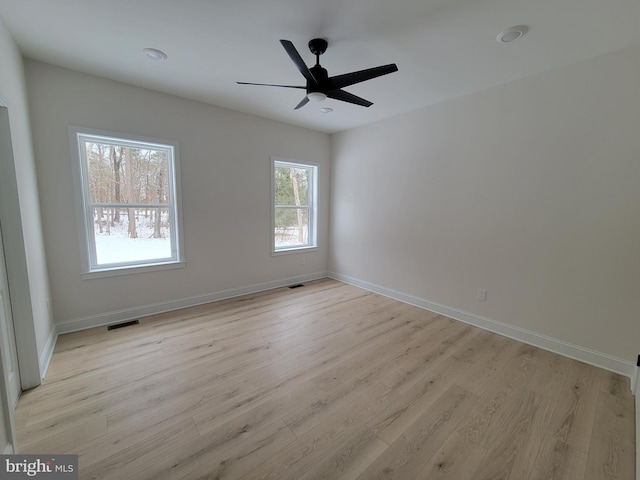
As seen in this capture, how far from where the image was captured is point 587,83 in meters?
2.28

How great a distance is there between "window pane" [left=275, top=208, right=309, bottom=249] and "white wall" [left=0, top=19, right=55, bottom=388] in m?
2.77

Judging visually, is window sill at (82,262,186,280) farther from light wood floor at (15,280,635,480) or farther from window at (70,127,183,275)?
light wood floor at (15,280,635,480)

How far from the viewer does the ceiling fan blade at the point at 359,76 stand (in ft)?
6.16

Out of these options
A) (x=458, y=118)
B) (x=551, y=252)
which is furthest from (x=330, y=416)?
(x=458, y=118)

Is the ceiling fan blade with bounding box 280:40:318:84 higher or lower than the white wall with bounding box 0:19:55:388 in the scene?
higher

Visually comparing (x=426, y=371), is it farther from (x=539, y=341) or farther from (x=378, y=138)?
(x=378, y=138)

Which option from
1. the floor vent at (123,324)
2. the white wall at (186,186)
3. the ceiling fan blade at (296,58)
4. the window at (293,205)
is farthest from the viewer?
the window at (293,205)

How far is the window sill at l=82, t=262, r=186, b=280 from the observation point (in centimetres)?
286

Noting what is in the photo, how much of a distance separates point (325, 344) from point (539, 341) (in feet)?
7.09

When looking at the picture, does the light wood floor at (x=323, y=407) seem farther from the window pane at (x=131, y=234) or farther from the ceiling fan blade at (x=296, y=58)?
the ceiling fan blade at (x=296, y=58)

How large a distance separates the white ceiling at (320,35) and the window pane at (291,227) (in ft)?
6.71

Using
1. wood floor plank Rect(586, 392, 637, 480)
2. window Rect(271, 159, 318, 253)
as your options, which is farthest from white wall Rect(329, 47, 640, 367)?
window Rect(271, 159, 318, 253)

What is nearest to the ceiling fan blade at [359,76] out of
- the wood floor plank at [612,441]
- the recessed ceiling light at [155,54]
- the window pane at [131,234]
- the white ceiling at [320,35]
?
the white ceiling at [320,35]

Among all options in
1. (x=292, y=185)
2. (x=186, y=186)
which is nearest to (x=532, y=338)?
(x=292, y=185)
